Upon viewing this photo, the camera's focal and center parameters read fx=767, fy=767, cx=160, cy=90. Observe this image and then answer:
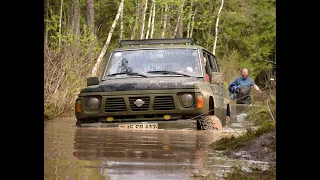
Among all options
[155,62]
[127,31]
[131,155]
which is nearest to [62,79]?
[155,62]

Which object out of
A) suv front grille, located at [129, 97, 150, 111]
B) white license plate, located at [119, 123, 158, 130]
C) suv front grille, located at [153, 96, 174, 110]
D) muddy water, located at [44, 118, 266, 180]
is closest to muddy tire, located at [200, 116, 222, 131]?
muddy water, located at [44, 118, 266, 180]

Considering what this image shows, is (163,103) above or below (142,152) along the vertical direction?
above

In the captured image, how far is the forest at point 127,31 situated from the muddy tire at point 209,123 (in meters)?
2.04

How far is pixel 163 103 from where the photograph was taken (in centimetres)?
1145

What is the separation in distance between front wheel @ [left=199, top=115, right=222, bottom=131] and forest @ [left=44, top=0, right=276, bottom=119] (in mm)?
2035

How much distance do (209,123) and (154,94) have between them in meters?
0.95

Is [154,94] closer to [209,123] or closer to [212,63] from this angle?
[209,123]

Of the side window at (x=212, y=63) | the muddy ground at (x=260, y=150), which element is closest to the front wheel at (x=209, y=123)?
the side window at (x=212, y=63)

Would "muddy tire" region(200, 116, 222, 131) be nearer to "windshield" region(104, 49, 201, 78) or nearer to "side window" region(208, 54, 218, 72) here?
"windshield" region(104, 49, 201, 78)

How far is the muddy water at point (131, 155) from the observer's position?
6301 mm

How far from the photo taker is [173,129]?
11.1 meters

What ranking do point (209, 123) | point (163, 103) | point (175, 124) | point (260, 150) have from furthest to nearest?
point (209, 123) → point (163, 103) → point (175, 124) → point (260, 150)
